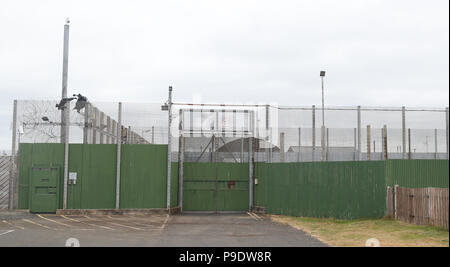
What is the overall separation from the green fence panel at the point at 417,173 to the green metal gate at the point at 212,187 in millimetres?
7932

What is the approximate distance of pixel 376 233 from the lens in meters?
13.1

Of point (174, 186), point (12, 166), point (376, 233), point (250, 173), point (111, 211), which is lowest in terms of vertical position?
point (111, 211)

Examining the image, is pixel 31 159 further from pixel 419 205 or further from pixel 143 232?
pixel 419 205

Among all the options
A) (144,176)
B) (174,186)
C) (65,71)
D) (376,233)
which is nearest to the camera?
(376,233)

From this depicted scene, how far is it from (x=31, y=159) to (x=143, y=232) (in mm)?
8861

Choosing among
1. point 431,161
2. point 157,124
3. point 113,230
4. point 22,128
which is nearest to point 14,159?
point 22,128

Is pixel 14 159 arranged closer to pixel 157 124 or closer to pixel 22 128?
pixel 22 128

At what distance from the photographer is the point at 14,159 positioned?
69.7 feet

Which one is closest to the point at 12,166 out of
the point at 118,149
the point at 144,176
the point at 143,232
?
the point at 118,149

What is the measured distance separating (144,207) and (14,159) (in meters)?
5.87

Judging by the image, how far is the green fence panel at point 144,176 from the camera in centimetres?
2084

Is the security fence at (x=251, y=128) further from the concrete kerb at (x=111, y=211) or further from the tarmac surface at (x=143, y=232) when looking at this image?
the tarmac surface at (x=143, y=232)

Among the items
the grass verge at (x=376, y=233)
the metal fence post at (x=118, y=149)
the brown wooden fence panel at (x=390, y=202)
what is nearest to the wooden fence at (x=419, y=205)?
the brown wooden fence panel at (x=390, y=202)

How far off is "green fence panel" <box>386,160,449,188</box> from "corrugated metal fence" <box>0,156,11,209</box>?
1527 cm
